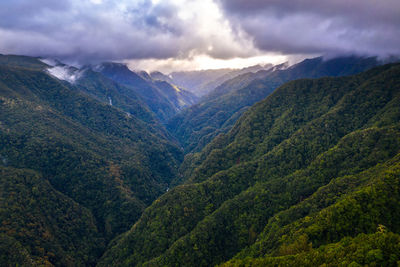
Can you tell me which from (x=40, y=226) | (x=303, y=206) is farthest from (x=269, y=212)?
(x=40, y=226)

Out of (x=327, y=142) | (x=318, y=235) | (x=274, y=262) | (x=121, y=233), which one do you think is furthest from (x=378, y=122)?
(x=121, y=233)

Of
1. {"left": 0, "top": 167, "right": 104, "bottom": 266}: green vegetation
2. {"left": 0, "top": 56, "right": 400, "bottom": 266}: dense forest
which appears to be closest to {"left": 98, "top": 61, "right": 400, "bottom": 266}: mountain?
{"left": 0, "top": 56, "right": 400, "bottom": 266}: dense forest

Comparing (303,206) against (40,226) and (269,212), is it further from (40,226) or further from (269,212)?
(40,226)

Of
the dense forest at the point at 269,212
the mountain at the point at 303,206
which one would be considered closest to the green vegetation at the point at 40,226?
the dense forest at the point at 269,212

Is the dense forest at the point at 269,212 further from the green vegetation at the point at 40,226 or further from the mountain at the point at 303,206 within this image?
the green vegetation at the point at 40,226

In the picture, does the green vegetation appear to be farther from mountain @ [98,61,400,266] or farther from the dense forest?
mountain @ [98,61,400,266]

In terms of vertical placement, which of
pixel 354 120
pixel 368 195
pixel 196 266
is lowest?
pixel 196 266

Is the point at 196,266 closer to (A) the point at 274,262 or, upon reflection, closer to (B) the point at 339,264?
→ (A) the point at 274,262

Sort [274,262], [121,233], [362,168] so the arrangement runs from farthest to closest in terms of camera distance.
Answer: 1. [121,233]
2. [362,168]
3. [274,262]
